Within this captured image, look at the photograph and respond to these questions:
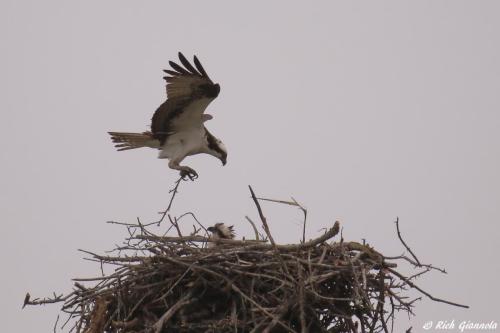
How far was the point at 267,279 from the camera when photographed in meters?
6.01

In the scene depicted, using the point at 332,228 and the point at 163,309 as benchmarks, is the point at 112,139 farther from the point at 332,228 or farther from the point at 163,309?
the point at 332,228

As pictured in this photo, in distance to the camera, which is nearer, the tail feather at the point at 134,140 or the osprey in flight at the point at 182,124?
the osprey in flight at the point at 182,124

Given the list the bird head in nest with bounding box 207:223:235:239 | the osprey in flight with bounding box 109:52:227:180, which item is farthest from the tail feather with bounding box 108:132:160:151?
the bird head in nest with bounding box 207:223:235:239

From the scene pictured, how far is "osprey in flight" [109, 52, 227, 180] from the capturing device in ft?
25.4

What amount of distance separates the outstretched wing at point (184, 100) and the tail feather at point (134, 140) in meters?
0.15

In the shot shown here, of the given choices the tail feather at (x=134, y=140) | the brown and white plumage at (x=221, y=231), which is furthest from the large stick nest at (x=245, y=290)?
the tail feather at (x=134, y=140)

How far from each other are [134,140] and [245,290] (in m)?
3.60

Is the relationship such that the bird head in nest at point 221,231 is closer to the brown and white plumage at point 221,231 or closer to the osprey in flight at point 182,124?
the brown and white plumage at point 221,231

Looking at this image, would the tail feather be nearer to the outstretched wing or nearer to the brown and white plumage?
the outstretched wing

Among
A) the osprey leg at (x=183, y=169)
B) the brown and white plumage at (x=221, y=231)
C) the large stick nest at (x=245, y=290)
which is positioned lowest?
the large stick nest at (x=245, y=290)

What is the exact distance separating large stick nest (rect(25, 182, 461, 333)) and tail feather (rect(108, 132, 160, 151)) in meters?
2.77

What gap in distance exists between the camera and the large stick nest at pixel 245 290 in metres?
5.84

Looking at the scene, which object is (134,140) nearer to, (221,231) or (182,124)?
(182,124)

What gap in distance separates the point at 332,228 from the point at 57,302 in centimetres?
243
